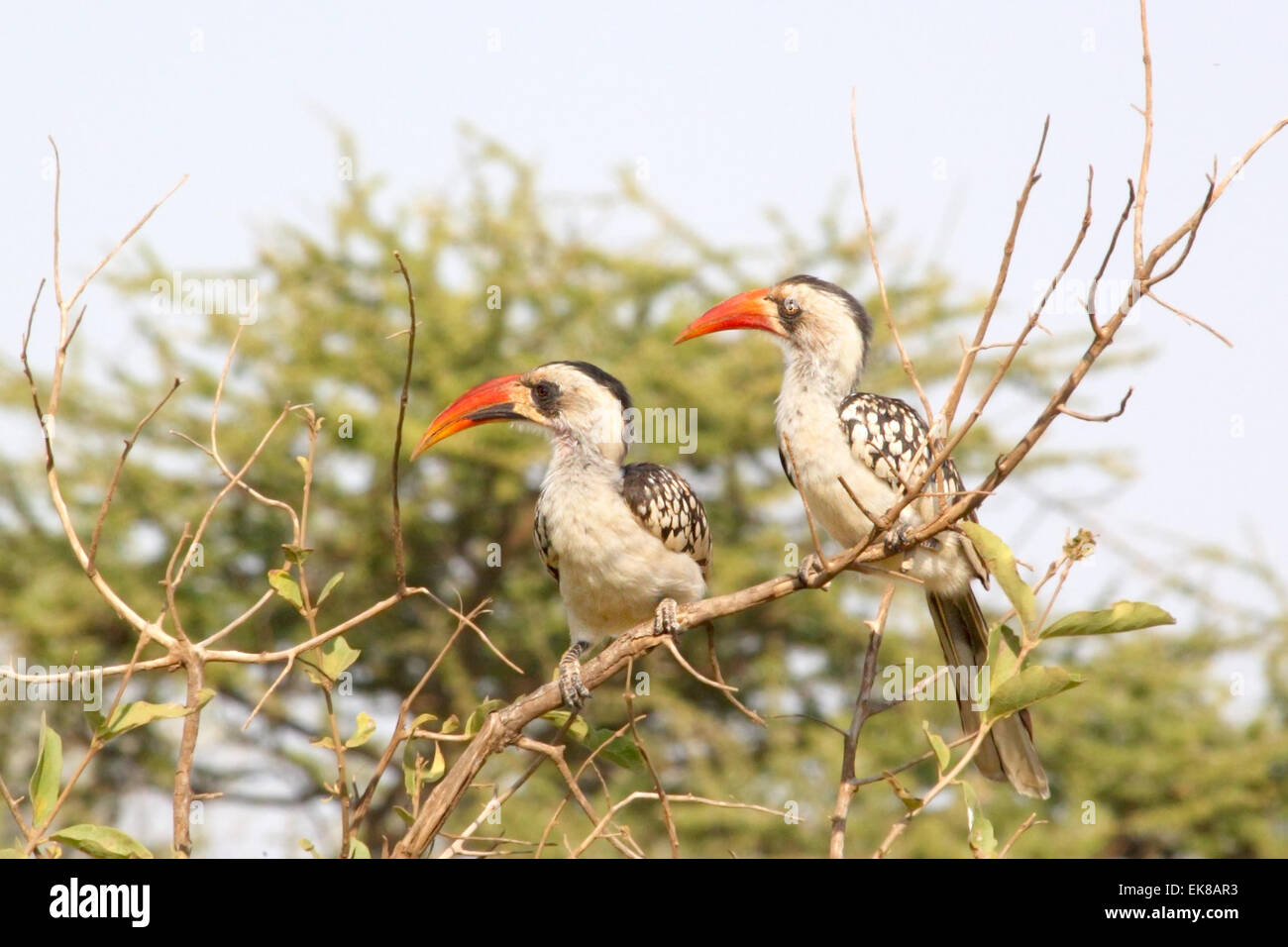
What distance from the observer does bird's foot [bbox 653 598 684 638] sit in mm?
2627

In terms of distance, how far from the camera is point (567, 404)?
11.5 feet

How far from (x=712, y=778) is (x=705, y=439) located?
2451mm

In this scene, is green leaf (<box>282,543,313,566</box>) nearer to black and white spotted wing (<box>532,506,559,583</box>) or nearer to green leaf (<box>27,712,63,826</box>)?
green leaf (<box>27,712,63,826</box>)

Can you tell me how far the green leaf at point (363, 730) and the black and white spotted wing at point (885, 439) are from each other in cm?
149

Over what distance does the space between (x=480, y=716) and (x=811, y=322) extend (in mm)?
1595

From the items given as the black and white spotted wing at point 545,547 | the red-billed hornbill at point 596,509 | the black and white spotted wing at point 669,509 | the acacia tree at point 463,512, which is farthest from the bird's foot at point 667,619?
the acacia tree at point 463,512

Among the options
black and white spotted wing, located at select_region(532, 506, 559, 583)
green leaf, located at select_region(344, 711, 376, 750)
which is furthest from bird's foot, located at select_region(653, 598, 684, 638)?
green leaf, located at select_region(344, 711, 376, 750)

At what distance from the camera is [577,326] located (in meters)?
10.9

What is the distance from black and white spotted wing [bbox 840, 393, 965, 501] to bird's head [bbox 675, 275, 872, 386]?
0.15 metres

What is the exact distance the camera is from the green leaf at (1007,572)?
2.00 metres

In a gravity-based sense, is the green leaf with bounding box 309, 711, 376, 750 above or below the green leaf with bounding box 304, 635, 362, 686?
below

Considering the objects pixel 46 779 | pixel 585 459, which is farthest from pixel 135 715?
pixel 585 459
